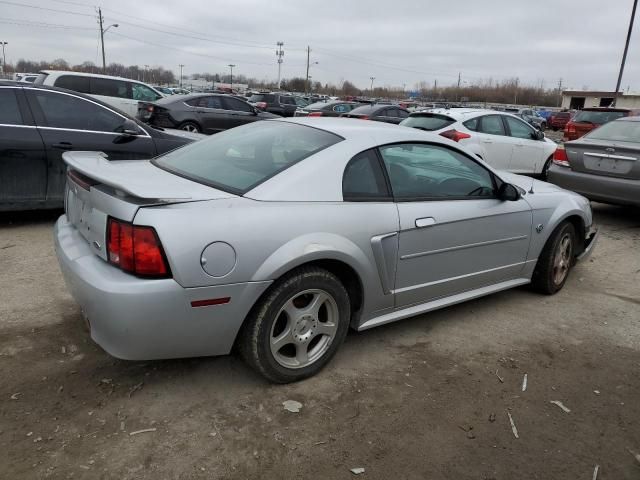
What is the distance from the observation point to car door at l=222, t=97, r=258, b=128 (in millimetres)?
13227

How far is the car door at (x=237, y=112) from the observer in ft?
43.4

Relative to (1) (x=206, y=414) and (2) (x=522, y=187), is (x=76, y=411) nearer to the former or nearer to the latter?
(1) (x=206, y=414)

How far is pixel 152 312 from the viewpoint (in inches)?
94.1

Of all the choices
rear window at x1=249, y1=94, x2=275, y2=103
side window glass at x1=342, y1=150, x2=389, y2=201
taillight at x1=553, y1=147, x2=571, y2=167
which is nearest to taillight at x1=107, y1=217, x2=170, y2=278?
side window glass at x1=342, y1=150, x2=389, y2=201

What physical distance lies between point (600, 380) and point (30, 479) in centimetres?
314

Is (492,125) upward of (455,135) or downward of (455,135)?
upward

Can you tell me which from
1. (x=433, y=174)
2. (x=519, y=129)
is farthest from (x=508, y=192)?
(x=519, y=129)

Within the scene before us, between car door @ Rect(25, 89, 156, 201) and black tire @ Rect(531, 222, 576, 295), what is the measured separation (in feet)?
14.0

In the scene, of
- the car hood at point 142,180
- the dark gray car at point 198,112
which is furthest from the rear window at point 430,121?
the car hood at point 142,180

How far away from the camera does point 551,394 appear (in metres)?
3.00

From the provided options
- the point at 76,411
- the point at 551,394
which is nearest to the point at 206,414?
the point at 76,411

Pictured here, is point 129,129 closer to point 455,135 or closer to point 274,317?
point 274,317

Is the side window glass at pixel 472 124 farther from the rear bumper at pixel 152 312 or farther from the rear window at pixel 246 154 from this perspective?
the rear bumper at pixel 152 312

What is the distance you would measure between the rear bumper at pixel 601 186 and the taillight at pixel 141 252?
6170 millimetres
